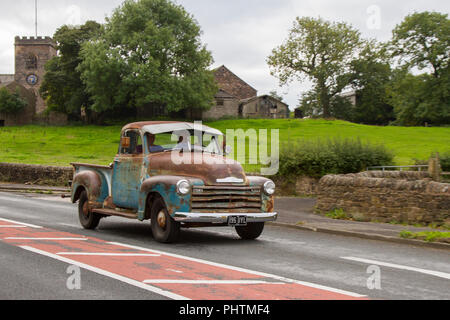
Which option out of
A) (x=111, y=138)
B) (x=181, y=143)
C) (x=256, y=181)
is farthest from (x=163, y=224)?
(x=111, y=138)

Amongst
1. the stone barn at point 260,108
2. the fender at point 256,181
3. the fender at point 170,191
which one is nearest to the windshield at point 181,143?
the fender at point 170,191

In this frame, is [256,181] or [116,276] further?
[256,181]

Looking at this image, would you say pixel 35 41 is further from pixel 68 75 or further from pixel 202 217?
pixel 202 217

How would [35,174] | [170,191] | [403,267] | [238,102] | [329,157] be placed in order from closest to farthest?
[403,267], [170,191], [329,157], [35,174], [238,102]

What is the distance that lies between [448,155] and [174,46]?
46.0 m

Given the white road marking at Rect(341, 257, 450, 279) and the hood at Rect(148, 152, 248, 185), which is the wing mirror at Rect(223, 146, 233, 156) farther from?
the white road marking at Rect(341, 257, 450, 279)

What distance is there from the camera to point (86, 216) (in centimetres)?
1372

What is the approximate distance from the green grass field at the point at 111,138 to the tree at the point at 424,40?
54.8 ft

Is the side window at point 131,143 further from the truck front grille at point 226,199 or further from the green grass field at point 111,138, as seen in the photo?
the green grass field at point 111,138

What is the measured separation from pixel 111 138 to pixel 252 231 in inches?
1869

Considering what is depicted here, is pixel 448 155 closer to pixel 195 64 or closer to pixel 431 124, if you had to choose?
pixel 195 64

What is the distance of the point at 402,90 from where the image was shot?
72.1 meters

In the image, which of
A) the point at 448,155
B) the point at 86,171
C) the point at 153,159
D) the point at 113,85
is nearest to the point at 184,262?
the point at 153,159

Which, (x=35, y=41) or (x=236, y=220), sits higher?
(x=35, y=41)
